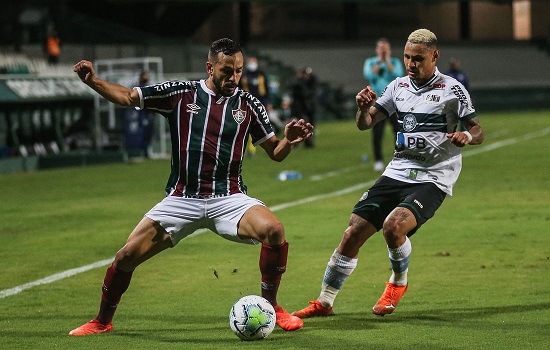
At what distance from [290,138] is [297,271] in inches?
116

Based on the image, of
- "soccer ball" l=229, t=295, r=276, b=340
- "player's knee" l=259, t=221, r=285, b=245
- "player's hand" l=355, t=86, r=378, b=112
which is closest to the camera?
"soccer ball" l=229, t=295, r=276, b=340

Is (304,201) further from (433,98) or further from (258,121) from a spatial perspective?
(258,121)

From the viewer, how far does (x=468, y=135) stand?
25.7ft

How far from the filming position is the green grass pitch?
747cm

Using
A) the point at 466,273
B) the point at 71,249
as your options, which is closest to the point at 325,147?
the point at 71,249

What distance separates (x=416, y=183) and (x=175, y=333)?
2116mm

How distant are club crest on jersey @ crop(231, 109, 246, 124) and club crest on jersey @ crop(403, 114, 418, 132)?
4.54 ft

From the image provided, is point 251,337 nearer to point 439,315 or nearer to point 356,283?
point 439,315

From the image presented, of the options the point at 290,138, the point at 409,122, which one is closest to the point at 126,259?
the point at 290,138

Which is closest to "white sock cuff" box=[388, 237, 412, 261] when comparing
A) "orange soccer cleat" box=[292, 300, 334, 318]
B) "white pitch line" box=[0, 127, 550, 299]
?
"orange soccer cleat" box=[292, 300, 334, 318]

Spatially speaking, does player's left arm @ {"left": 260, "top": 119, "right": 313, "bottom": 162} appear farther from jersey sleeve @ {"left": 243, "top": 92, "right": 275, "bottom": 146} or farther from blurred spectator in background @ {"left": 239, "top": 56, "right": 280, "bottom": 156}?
blurred spectator in background @ {"left": 239, "top": 56, "right": 280, "bottom": 156}

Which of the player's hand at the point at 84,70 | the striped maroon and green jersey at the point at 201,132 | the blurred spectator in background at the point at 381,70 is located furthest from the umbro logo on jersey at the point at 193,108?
the blurred spectator in background at the point at 381,70

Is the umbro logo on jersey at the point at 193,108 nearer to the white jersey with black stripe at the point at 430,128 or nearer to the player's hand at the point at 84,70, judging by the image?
the player's hand at the point at 84,70

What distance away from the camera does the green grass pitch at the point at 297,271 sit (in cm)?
747
